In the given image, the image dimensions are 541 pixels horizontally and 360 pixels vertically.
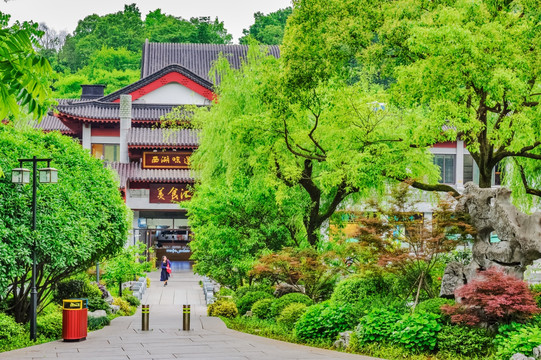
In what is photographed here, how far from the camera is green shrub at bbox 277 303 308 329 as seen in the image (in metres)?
17.8

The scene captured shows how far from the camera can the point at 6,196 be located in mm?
15781

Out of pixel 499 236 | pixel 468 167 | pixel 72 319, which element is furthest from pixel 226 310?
pixel 468 167

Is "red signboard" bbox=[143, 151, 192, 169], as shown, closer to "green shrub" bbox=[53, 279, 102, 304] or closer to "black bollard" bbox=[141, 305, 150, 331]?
"green shrub" bbox=[53, 279, 102, 304]

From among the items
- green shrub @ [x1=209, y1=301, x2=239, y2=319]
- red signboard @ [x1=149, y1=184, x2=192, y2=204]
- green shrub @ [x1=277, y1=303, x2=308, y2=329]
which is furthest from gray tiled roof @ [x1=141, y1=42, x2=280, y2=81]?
green shrub @ [x1=277, y1=303, x2=308, y2=329]

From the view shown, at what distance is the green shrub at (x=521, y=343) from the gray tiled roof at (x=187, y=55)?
42.3 meters

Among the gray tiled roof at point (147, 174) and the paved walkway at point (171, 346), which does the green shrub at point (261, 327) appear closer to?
the paved walkway at point (171, 346)

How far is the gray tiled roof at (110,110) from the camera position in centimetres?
4481

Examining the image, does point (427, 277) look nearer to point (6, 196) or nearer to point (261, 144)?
point (261, 144)

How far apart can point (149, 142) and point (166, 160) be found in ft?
5.61

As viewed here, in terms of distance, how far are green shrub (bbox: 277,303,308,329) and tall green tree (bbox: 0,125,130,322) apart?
5.02 metres

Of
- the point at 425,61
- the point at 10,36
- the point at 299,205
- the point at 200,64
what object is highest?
the point at 200,64

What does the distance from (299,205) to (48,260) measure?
8.29 m

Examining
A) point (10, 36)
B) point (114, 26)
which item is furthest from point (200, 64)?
point (10, 36)

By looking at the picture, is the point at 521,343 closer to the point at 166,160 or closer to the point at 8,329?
the point at 8,329
